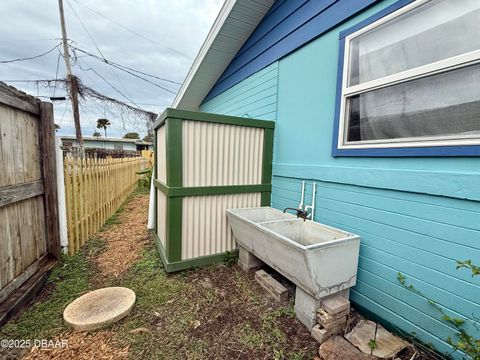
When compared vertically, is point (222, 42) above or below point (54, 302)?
above

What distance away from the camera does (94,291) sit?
7.95ft

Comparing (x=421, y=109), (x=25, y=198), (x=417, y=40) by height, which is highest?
(x=417, y=40)

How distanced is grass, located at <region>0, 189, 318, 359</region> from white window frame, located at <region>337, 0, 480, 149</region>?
1859 millimetres

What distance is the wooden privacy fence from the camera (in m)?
2.04

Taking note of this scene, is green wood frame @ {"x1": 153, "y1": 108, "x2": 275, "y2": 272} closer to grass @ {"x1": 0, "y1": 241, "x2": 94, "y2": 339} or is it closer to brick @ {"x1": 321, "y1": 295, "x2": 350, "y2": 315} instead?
grass @ {"x1": 0, "y1": 241, "x2": 94, "y2": 339}

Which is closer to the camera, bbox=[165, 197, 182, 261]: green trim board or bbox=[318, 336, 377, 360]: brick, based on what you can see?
bbox=[318, 336, 377, 360]: brick

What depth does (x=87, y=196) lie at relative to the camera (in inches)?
159

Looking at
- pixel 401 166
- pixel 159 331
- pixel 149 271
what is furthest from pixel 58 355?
pixel 401 166

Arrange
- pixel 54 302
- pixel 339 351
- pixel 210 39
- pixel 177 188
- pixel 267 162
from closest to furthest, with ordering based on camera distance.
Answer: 1. pixel 339 351
2. pixel 54 302
3. pixel 177 188
4. pixel 267 162
5. pixel 210 39

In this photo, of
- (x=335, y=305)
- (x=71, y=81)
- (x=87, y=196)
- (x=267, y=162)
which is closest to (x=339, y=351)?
(x=335, y=305)

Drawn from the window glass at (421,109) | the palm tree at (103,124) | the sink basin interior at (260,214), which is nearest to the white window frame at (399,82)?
the window glass at (421,109)

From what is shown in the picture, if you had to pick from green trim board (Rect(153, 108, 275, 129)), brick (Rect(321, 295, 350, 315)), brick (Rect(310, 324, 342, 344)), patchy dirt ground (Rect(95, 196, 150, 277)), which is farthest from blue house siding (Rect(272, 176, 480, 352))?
patchy dirt ground (Rect(95, 196, 150, 277))

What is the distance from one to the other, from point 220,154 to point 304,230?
1518 mm

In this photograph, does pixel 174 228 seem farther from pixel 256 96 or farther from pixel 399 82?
pixel 399 82
